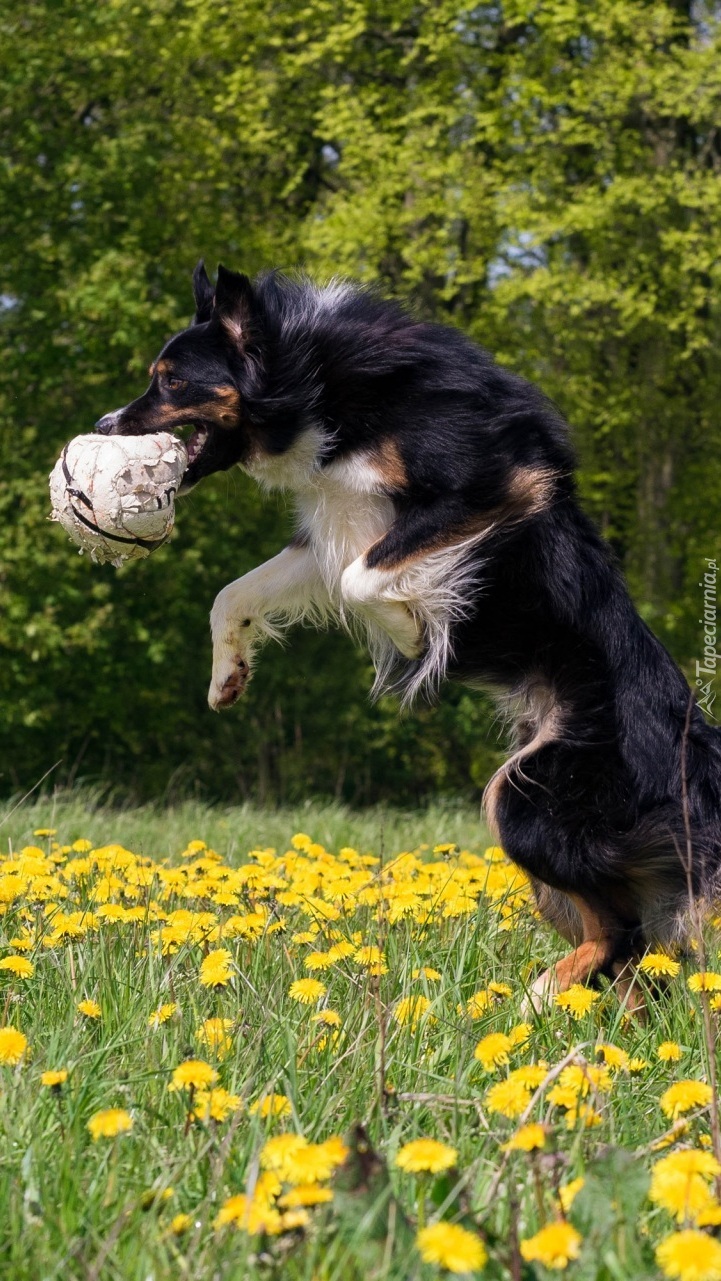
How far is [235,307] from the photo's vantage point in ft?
13.8

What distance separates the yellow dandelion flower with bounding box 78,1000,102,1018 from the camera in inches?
102

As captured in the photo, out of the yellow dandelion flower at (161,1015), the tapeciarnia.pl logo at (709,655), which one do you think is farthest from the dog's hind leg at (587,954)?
the yellow dandelion flower at (161,1015)

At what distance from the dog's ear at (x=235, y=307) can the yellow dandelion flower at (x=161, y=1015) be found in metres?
2.23

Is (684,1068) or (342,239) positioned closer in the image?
(684,1068)

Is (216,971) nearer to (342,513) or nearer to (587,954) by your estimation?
(587,954)

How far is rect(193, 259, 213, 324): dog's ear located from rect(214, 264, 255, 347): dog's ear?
0.26ft

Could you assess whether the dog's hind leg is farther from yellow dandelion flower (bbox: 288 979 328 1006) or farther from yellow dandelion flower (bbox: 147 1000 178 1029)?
yellow dandelion flower (bbox: 147 1000 178 1029)

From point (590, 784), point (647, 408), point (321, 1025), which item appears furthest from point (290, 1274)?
point (647, 408)

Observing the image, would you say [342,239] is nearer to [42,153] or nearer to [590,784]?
[42,153]

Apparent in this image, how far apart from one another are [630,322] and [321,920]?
10249mm

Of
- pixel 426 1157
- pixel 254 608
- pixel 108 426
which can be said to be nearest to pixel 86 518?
pixel 108 426

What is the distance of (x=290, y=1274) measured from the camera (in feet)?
5.43

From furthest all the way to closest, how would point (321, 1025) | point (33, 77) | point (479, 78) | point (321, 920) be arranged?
1. point (479, 78)
2. point (33, 77)
3. point (321, 920)
4. point (321, 1025)

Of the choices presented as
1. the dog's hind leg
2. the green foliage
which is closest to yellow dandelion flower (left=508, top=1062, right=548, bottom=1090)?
the dog's hind leg
